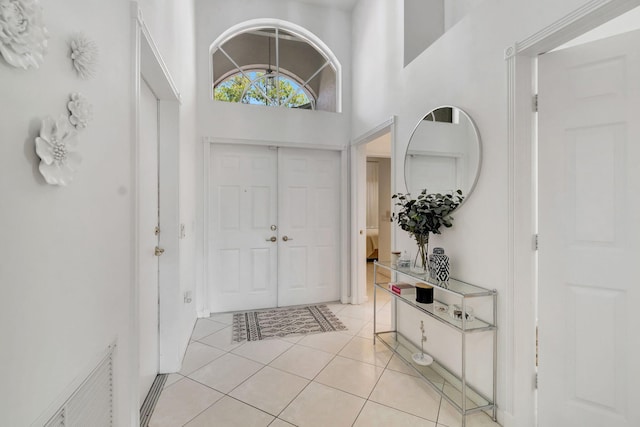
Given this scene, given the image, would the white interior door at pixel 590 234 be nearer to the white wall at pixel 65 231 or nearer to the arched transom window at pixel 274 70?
the white wall at pixel 65 231

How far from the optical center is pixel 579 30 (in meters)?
1.40

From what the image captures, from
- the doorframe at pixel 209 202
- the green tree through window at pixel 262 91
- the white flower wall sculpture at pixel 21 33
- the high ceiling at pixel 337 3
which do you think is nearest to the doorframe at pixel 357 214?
the doorframe at pixel 209 202

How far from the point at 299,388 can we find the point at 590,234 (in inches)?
76.4

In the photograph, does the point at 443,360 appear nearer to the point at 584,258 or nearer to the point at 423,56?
the point at 584,258

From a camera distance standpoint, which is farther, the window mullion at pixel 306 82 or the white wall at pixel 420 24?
the window mullion at pixel 306 82

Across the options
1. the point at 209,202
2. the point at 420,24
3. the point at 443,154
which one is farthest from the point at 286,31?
the point at 443,154

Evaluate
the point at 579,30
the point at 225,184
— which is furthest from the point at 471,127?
the point at 225,184

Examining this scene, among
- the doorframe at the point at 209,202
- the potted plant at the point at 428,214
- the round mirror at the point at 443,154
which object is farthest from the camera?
the doorframe at the point at 209,202

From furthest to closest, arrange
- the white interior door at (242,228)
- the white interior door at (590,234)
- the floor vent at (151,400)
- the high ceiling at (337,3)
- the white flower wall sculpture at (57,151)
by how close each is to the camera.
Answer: the high ceiling at (337,3), the white interior door at (242,228), the floor vent at (151,400), the white interior door at (590,234), the white flower wall sculpture at (57,151)

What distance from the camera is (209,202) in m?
3.44

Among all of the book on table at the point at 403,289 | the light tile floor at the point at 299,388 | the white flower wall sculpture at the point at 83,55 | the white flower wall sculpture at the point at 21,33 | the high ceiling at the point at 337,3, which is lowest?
the light tile floor at the point at 299,388

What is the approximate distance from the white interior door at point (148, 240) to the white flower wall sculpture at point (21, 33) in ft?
4.02

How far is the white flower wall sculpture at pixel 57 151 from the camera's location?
0.72 meters

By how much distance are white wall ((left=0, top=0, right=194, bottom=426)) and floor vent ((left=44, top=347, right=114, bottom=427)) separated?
0.16ft
